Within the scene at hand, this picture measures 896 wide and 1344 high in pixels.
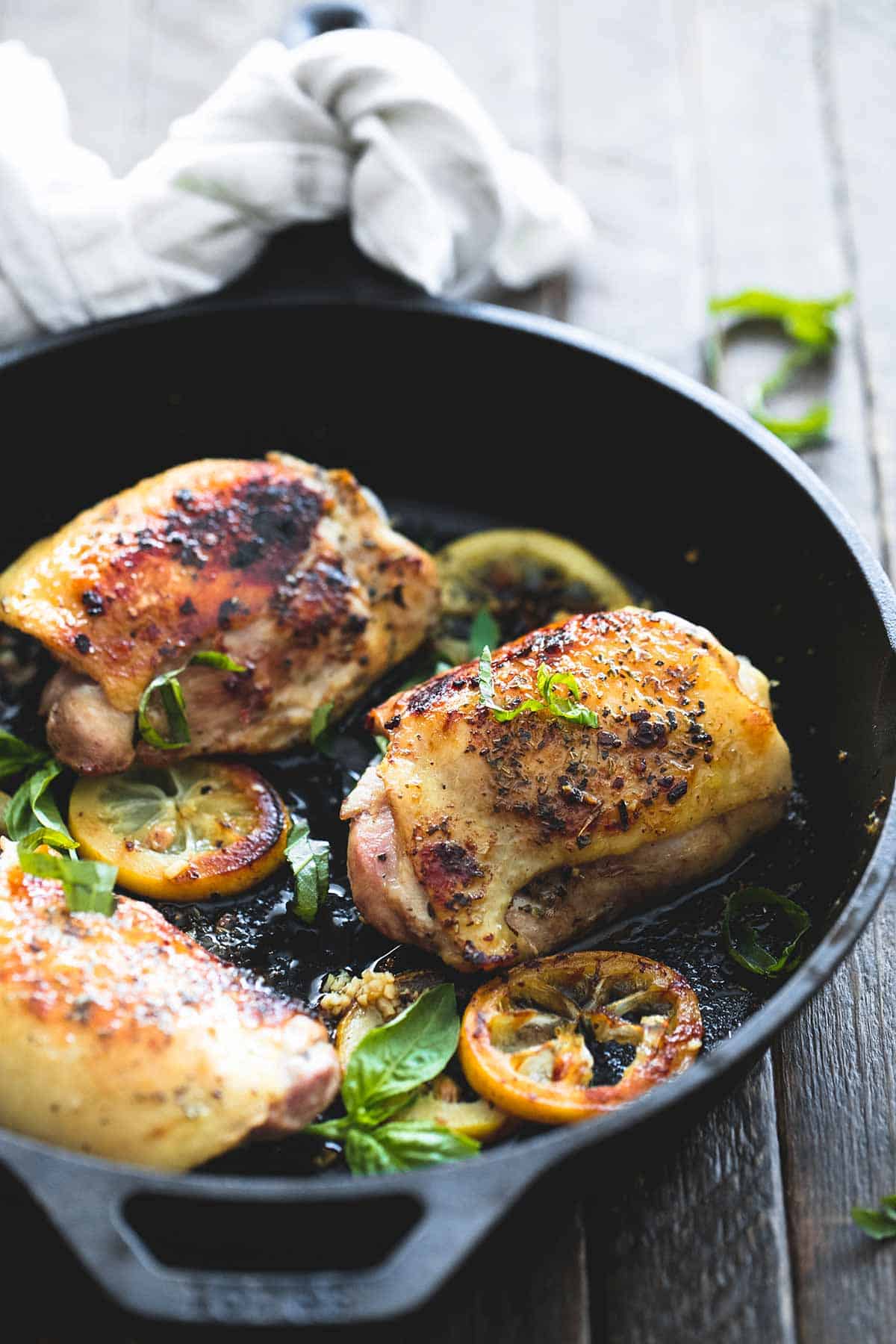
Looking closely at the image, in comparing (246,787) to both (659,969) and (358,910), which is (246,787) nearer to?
(358,910)

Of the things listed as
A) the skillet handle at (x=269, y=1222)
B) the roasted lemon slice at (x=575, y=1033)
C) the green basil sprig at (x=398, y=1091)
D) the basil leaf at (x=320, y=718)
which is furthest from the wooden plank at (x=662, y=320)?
the basil leaf at (x=320, y=718)

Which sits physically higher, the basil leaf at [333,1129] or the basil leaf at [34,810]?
the basil leaf at [34,810]

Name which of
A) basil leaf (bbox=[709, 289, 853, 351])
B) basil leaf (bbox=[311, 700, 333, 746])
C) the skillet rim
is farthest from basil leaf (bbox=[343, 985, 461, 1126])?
basil leaf (bbox=[709, 289, 853, 351])

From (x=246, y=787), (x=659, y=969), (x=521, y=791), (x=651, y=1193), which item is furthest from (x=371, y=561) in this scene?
(x=651, y=1193)

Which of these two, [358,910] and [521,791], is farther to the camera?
[358,910]

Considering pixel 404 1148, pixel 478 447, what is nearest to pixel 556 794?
pixel 404 1148

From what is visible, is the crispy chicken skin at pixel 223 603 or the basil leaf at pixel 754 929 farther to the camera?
the crispy chicken skin at pixel 223 603

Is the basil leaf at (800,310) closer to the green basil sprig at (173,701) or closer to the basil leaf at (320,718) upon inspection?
the basil leaf at (320,718)
